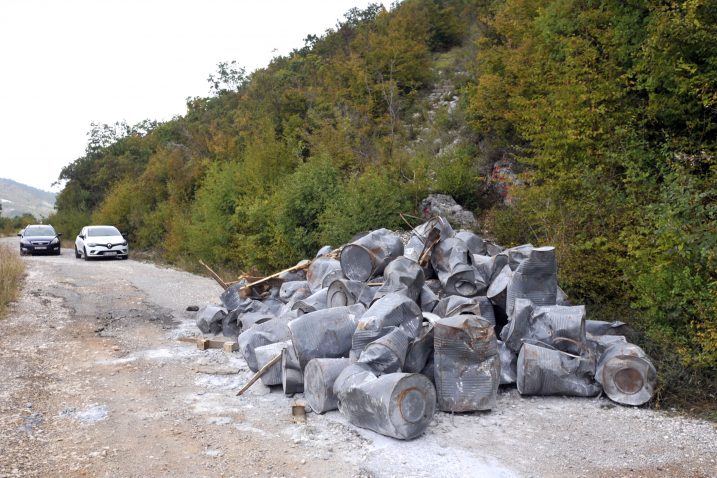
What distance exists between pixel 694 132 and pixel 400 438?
8.06 meters

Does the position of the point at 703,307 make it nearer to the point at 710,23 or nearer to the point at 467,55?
the point at 710,23

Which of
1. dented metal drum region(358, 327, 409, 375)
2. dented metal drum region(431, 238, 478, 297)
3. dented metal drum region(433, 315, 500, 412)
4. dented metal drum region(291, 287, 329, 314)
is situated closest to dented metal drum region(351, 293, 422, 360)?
dented metal drum region(358, 327, 409, 375)

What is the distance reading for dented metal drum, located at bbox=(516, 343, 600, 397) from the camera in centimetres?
632

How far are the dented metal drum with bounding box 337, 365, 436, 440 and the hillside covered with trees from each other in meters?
2.93

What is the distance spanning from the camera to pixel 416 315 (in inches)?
259

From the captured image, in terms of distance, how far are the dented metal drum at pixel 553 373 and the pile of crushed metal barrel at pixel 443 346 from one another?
0.04 feet

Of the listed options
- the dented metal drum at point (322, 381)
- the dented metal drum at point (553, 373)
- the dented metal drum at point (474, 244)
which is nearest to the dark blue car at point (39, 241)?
the dented metal drum at point (474, 244)

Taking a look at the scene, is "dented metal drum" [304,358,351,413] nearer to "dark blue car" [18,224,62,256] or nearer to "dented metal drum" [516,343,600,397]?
"dented metal drum" [516,343,600,397]

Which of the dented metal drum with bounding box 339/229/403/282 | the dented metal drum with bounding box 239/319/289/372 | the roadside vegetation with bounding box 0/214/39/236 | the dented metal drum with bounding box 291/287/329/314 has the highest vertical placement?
the roadside vegetation with bounding box 0/214/39/236

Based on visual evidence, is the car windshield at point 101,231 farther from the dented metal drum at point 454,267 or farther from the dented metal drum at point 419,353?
the dented metal drum at point 419,353

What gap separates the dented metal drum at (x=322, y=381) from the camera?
595cm

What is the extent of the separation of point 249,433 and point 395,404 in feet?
5.15

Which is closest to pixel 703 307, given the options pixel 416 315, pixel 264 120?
pixel 416 315

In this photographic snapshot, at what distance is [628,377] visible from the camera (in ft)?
20.5
